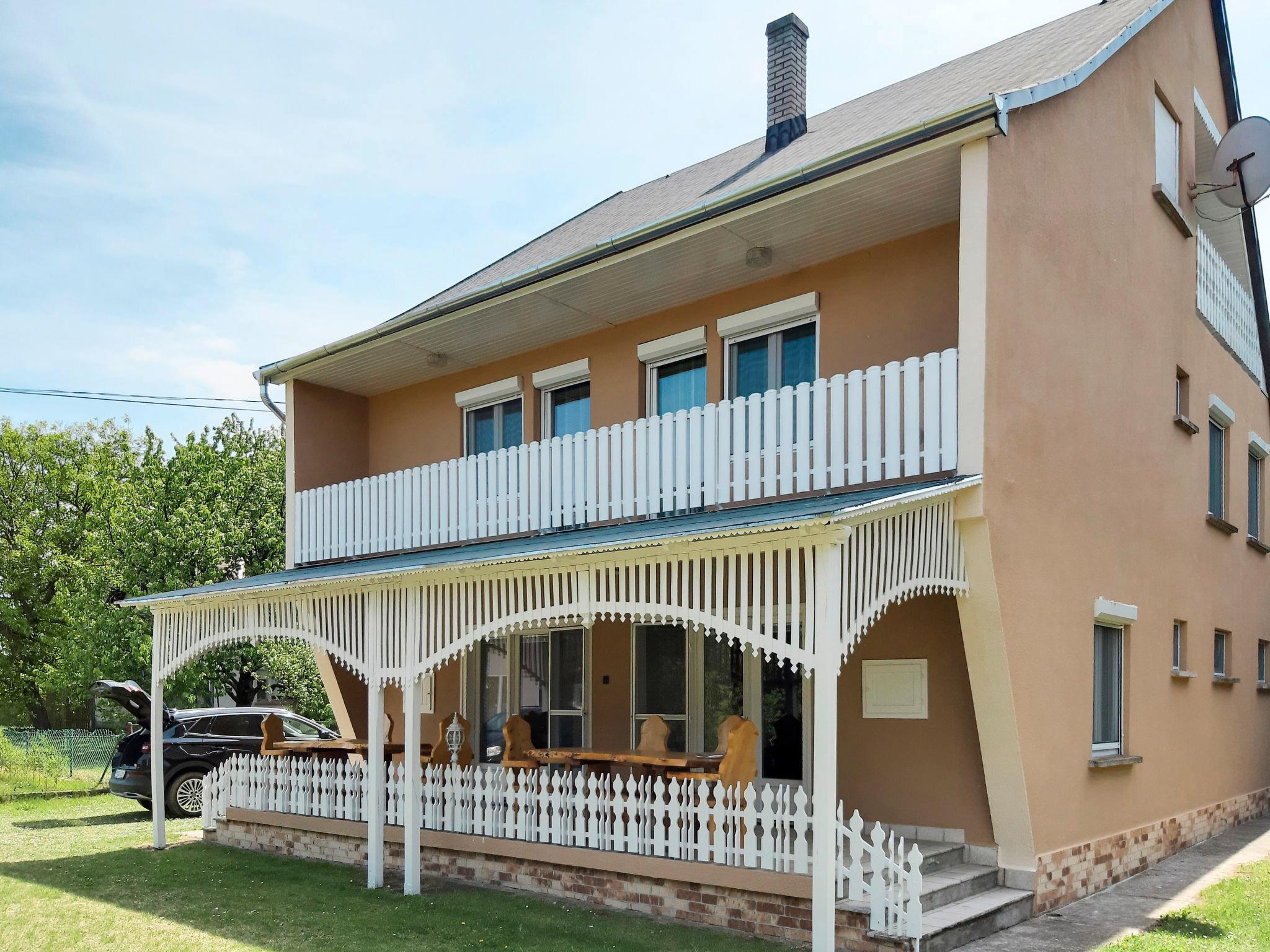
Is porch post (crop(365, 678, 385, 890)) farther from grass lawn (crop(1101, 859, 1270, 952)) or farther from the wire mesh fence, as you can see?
the wire mesh fence

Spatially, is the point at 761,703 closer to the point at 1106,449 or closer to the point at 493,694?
the point at 1106,449

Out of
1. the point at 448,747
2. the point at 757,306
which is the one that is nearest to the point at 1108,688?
the point at 757,306

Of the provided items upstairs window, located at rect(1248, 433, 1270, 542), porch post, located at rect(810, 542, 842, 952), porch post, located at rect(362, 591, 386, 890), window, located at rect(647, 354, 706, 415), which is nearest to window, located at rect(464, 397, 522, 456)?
window, located at rect(647, 354, 706, 415)

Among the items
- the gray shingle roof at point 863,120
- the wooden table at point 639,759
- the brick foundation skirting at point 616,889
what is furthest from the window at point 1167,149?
the brick foundation skirting at point 616,889

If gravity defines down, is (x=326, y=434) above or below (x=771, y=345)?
below

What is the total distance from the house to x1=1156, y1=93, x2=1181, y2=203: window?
0.30 feet

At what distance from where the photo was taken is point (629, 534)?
864cm

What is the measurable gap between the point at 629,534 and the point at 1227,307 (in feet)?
34.3

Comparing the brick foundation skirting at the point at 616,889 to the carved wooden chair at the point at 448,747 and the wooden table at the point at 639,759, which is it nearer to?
the wooden table at the point at 639,759

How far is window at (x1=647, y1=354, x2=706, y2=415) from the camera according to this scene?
12227 millimetres

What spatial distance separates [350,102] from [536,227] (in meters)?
6.10

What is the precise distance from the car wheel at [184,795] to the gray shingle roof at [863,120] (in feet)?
25.8

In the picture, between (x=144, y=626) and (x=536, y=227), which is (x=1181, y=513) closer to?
(x=536, y=227)

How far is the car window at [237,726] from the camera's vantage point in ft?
54.8
